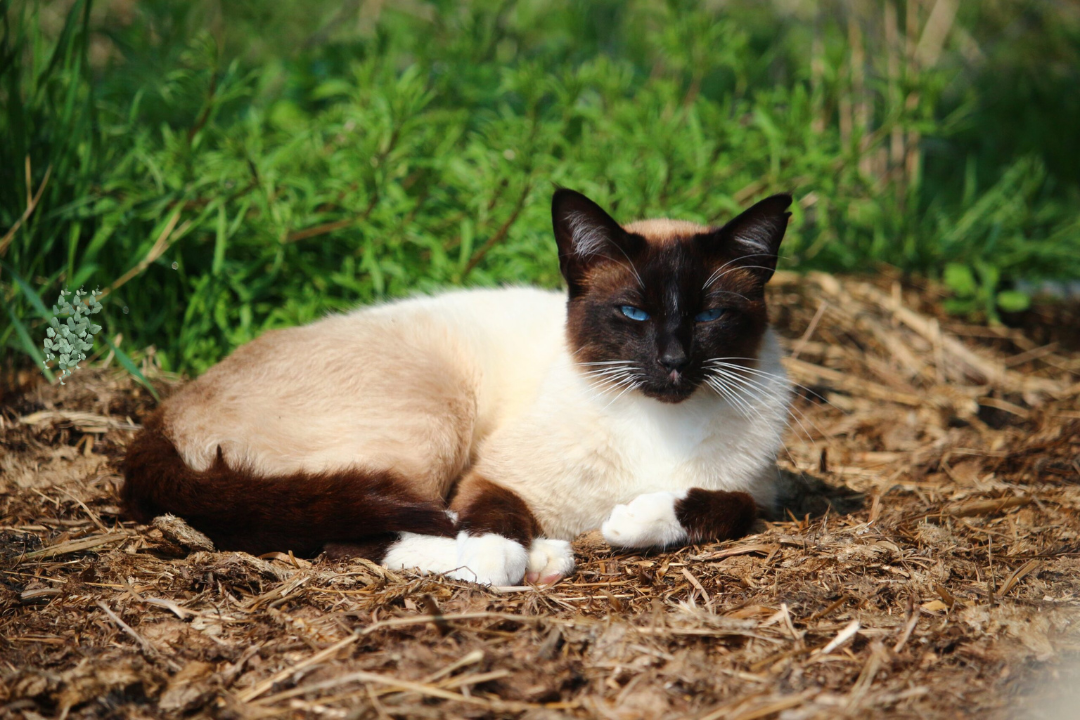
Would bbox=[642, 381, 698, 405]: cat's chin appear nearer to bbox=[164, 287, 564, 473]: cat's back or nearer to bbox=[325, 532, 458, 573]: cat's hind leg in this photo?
bbox=[164, 287, 564, 473]: cat's back

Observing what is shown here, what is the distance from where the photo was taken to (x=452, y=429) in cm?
275

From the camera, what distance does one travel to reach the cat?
236cm

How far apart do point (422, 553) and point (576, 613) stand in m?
0.53

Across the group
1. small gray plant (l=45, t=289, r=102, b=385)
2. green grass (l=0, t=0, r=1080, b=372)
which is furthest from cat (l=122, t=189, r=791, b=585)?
green grass (l=0, t=0, r=1080, b=372)

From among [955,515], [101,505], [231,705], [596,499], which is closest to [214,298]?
[101,505]

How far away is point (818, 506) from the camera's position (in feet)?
9.77

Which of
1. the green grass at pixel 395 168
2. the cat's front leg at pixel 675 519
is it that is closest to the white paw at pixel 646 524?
the cat's front leg at pixel 675 519

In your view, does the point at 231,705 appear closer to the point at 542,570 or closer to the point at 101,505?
the point at 542,570

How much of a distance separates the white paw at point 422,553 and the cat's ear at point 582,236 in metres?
0.96

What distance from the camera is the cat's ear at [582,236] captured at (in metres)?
2.57

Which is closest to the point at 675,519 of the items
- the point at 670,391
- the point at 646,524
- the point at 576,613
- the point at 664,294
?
the point at 646,524

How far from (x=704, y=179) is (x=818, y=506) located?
183 centimetres

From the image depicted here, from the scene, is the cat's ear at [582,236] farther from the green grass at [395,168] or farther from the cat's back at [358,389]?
the green grass at [395,168]

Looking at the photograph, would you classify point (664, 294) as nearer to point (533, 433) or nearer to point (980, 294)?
point (533, 433)
